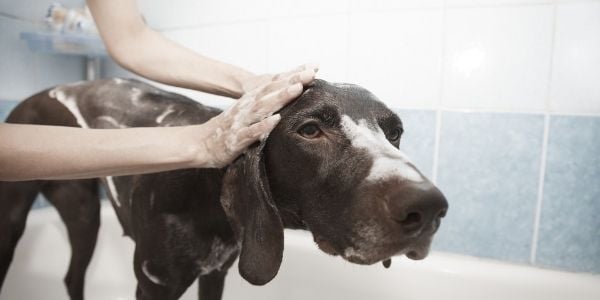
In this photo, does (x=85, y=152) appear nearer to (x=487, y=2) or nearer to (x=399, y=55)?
(x=399, y=55)

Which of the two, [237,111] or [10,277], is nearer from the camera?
[237,111]

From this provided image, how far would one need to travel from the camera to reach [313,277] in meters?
1.53

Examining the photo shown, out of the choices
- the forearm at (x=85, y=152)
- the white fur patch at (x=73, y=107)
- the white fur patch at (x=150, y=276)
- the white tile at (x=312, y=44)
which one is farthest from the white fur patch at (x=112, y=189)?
the white tile at (x=312, y=44)

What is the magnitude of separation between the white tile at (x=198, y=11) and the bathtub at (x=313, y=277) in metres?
1.10

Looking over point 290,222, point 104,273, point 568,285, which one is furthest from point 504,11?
point 104,273

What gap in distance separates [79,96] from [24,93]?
970mm

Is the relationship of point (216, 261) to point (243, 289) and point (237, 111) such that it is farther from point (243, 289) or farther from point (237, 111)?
point (243, 289)

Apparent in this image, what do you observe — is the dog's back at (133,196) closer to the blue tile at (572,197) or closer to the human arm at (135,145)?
the human arm at (135,145)

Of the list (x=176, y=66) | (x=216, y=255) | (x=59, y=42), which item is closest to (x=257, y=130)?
(x=216, y=255)

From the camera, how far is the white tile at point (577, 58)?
1443 millimetres

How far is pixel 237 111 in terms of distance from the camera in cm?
77

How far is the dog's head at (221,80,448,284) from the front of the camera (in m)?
0.62

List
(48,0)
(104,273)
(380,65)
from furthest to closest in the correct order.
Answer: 1. (48,0)
2. (104,273)
3. (380,65)

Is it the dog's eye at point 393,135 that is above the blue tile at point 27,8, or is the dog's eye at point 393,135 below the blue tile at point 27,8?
below
